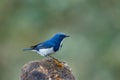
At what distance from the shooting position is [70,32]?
56.1ft

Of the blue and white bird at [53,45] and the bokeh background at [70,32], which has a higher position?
the blue and white bird at [53,45]

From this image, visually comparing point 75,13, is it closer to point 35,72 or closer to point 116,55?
point 116,55

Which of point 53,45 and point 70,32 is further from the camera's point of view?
point 70,32

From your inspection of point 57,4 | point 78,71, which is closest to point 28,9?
point 57,4

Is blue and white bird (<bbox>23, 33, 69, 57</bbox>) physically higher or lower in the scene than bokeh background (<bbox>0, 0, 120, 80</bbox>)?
higher

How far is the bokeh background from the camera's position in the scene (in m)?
15.7

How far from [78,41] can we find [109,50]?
846mm

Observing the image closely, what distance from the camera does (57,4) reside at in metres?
15.8

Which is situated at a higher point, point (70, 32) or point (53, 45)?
point (53, 45)

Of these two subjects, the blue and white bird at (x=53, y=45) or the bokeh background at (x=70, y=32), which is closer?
the blue and white bird at (x=53, y=45)

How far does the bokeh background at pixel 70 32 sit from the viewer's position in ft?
51.6

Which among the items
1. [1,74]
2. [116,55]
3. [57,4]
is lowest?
[1,74]

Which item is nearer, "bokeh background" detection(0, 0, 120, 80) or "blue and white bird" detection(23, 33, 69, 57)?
"blue and white bird" detection(23, 33, 69, 57)

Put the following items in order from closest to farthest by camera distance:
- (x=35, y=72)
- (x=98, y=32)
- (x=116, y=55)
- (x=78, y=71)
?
(x=35, y=72) < (x=116, y=55) < (x=78, y=71) < (x=98, y=32)
